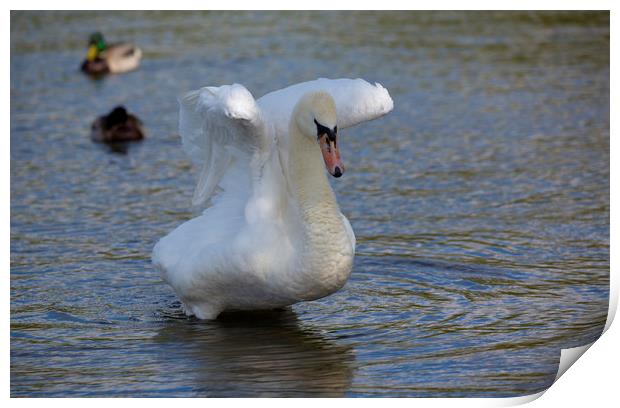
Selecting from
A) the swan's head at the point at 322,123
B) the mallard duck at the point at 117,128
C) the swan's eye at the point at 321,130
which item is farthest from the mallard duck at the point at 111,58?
the swan's eye at the point at 321,130

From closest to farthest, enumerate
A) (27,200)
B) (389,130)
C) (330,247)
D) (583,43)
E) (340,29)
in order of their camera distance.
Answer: (330,247), (27,200), (389,130), (583,43), (340,29)

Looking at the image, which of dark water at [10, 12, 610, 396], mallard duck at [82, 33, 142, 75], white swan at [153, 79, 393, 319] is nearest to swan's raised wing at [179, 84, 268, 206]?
white swan at [153, 79, 393, 319]

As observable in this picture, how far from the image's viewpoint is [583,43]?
18.3m

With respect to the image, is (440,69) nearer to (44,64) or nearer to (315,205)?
(44,64)

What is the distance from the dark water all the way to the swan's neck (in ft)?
1.46

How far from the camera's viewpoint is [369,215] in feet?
36.9

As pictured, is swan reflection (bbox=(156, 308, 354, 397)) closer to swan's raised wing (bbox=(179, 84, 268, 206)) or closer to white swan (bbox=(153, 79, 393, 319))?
white swan (bbox=(153, 79, 393, 319))

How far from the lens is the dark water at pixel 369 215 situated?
7754 millimetres

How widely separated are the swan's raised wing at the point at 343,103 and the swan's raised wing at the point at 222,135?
14.0 inches

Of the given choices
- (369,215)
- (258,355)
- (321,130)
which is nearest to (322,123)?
(321,130)

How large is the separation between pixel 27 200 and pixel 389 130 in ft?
14.6

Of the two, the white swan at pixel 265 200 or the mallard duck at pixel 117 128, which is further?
the mallard duck at pixel 117 128

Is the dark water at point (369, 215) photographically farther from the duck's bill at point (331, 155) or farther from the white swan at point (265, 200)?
the duck's bill at point (331, 155)

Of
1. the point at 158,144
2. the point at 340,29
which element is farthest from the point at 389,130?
the point at 340,29
